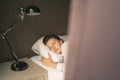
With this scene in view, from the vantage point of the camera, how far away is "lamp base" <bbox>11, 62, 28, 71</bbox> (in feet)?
6.00

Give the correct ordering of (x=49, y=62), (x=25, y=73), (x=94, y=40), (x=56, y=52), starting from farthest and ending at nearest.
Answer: (x=56, y=52) → (x=49, y=62) → (x=25, y=73) → (x=94, y=40)

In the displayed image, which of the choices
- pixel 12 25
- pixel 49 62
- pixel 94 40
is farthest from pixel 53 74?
pixel 94 40

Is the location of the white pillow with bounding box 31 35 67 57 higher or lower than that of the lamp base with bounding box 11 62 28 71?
higher

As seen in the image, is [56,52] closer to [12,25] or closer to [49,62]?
[49,62]

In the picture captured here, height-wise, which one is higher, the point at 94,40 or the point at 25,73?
the point at 94,40

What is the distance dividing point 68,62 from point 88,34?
8 centimetres

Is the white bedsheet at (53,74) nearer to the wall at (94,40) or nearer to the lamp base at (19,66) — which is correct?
the lamp base at (19,66)

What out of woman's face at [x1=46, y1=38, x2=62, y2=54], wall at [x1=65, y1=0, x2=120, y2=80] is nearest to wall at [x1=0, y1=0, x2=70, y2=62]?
woman's face at [x1=46, y1=38, x2=62, y2=54]

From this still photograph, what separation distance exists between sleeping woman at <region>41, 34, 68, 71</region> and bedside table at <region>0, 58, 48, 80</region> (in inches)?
4.4

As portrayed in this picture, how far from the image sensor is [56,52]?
6.82 feet

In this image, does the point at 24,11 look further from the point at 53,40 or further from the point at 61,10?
the point at 61,10

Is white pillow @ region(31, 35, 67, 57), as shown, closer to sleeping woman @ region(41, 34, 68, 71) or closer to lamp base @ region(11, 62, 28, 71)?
sleeping woman @ region(41, 34, 68, 71)

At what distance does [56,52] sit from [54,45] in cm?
8

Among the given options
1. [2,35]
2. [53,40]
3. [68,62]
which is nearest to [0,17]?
[2,35]
